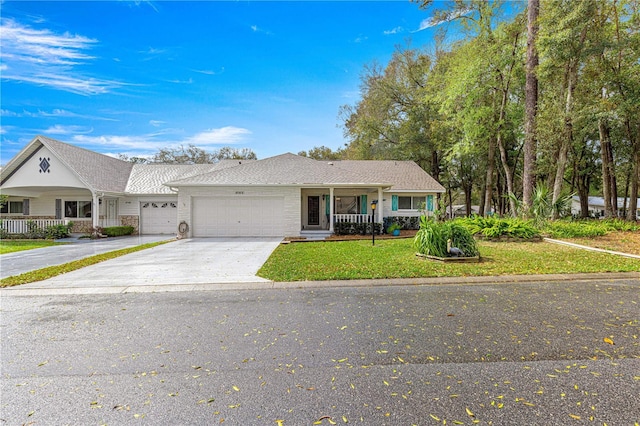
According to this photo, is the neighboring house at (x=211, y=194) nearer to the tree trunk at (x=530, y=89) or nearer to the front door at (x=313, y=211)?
the front door at (x=313, y=211)

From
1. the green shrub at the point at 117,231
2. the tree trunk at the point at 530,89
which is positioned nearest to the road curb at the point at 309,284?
Answer: the tree trunk at the point at 530,89

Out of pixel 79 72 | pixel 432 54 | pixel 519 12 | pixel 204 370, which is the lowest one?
pixel 204 370

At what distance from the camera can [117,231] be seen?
18406 millimetres

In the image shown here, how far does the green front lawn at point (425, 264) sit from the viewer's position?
732cm

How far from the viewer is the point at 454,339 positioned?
3820 mm

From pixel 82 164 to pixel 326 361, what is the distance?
21077mm

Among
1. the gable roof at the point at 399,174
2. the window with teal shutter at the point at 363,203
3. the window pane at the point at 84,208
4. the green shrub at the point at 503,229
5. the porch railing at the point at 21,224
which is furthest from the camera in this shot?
the window pane at the point at 84,208

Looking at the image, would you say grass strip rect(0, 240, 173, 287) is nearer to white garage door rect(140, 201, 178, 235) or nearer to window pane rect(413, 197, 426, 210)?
white garage door rect(140, 201, 178, 235)

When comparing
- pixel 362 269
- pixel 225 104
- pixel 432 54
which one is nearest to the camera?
pixel 362 269

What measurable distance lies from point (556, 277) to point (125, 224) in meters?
21.5

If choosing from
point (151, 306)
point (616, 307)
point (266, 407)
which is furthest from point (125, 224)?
point (616, 307)

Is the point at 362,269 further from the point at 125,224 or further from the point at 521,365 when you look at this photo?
the point at 125,224

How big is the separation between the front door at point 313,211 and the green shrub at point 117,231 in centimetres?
1074

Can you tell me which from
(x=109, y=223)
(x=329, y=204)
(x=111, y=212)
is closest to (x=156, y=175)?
(x=111, y=212)
